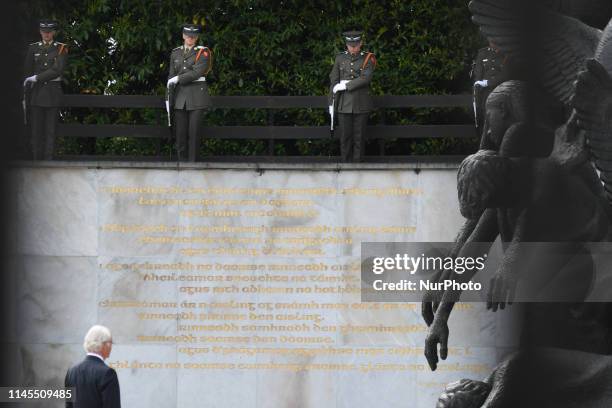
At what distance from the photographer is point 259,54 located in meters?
15.3

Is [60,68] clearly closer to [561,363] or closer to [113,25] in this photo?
[113,25]

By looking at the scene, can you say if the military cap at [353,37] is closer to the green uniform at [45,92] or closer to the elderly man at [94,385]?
the green uniform at [45,92]

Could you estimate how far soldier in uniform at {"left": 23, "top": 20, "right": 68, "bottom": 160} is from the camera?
43.7ft

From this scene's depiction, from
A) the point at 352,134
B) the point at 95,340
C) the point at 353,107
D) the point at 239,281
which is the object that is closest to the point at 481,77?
the point at 353,107

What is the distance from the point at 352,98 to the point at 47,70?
10.6 ft

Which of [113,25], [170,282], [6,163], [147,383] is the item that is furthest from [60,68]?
[6,163]

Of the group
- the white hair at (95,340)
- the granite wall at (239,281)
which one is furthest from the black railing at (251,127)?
the white hair at (95,340)

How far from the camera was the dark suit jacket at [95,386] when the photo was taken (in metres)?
6.04

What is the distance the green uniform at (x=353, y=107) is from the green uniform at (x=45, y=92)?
115 inches

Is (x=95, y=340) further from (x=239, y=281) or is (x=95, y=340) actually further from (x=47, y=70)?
(x=47, y=70)

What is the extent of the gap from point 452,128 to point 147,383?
4161 mm

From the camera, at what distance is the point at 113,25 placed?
49.5 feet

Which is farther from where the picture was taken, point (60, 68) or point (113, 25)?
point (113, 25)

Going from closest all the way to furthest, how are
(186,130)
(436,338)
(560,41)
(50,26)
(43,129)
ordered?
1. (560,41)
2. (436,338)
3. (50,26)
4. (43,129)
5. (186,130)
